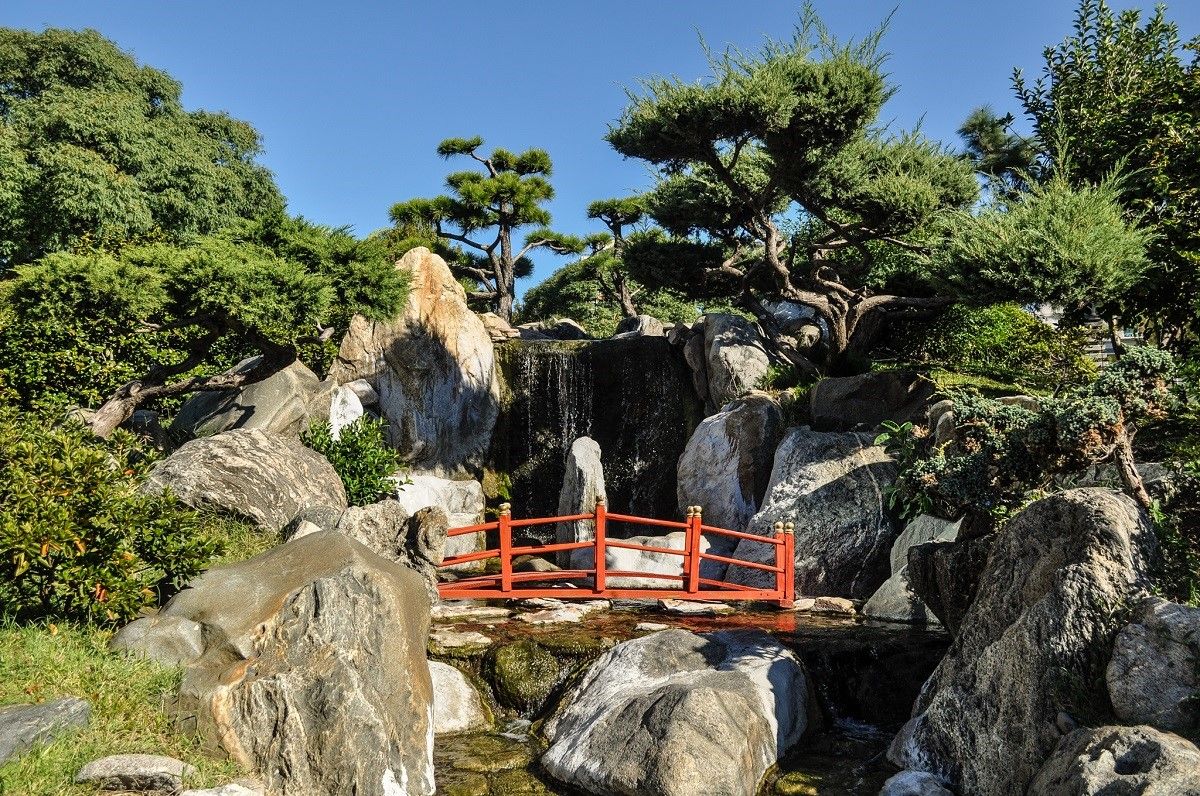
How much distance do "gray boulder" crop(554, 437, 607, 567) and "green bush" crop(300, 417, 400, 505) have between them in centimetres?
379

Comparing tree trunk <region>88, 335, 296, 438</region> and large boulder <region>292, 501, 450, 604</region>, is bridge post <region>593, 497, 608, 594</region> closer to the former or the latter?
large boulder <region>292, 501, 450, 604</region>

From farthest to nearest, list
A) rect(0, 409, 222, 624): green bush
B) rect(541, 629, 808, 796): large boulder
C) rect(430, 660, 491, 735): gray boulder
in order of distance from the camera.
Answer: rect(430, 660, 491, 735): gray boulder < rect(541, 629, 808, 796): large boulder < rect(0, 409, 222, 624): green bush

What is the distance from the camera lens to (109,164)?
24.8 meters

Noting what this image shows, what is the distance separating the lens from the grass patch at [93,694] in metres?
6.45

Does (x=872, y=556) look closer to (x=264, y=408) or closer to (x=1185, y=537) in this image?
(x=1185, y=537)

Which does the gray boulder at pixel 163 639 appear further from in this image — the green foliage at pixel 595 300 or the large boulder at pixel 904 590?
the green foliage at pixel 595 300

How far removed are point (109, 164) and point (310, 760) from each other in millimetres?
23093

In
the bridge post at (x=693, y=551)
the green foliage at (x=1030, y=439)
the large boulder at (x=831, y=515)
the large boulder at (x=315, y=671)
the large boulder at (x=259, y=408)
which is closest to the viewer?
the large boulder at (x=315, y=671)

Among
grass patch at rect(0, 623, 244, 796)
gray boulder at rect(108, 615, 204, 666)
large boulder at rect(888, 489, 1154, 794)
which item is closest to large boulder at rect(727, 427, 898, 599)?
large boulder at rect(888, 489, 1154, 794)

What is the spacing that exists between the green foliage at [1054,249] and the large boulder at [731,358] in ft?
19.6

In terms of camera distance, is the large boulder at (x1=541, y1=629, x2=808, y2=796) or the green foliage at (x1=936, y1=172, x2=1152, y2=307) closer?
the large boulder at (x1=541, y1=629, x2=808, y2=796)


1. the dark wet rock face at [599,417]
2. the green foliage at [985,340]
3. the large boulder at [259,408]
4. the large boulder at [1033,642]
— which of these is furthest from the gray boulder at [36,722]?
the green foliage at [985,340]

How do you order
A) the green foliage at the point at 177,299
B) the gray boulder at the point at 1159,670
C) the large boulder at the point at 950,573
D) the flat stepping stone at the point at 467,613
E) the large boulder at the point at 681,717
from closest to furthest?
1. the gray boulder at the point at 1159,670
2. the large boulder at the point at 681,717
3. the large boulder at the point at 950,573
4. the flat stepping stone at the point at 467,613
5. the green foliage at the point at 177,299

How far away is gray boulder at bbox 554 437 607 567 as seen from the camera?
60.3 ft
